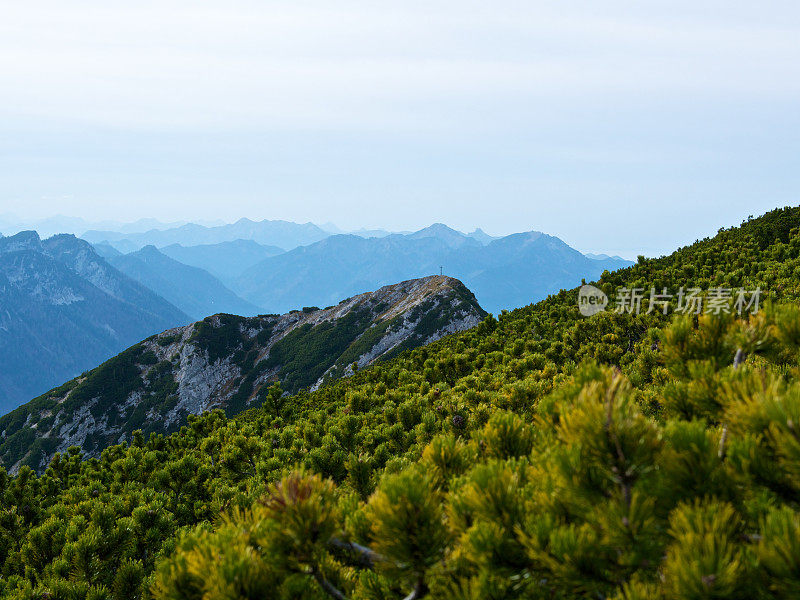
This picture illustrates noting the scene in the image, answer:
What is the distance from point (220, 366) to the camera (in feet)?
494

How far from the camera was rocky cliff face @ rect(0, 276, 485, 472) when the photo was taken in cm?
12850

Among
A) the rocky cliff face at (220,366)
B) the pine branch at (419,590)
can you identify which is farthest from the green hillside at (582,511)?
the rocky cliff face at (220,366)

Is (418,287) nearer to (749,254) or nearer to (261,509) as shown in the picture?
(749,254)

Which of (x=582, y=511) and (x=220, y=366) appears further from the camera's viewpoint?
(x=220, y=366)

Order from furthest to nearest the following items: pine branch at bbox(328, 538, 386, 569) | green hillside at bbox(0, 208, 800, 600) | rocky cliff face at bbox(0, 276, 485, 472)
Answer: rocky cliff face at bbox(0, 276, 485, 472) → pine branch at bbox(328, 538, 386, 569) → green hillside at bbox(0, 208, 800, 600)

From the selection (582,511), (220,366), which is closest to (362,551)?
(582,511)

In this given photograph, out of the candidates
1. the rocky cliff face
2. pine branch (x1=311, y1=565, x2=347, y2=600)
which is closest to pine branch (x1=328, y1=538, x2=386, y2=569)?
pine branch (x1=311, y1=565, x2=347, y2=600)

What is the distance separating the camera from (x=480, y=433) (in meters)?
4.38

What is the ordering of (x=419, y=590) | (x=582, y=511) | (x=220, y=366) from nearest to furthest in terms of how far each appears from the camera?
(x=582, y=511)
(x=419, y=590)
(x=220, y=366)

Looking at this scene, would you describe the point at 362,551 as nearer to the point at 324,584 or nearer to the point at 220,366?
the point at 324,584

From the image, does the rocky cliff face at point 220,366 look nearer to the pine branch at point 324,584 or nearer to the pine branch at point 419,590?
the pine branch at point 324,584

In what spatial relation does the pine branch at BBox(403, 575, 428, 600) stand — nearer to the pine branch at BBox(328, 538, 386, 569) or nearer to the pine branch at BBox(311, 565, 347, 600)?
the pine branch at BBox(328, 538, 386, 569)

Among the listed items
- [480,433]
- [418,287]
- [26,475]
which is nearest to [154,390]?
[418,287]

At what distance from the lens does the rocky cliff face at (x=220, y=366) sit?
128500 mm
